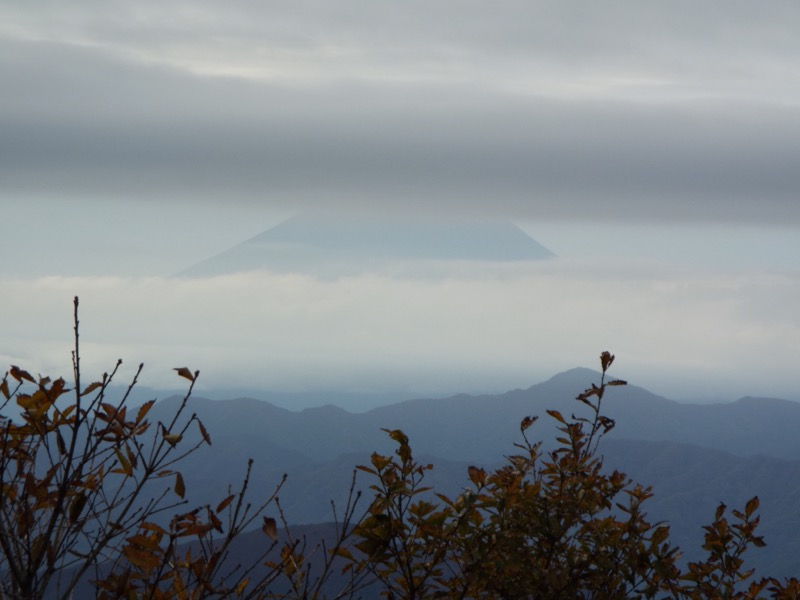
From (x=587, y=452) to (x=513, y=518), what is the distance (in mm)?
1355

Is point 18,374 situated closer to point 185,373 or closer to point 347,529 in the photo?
point 185,373

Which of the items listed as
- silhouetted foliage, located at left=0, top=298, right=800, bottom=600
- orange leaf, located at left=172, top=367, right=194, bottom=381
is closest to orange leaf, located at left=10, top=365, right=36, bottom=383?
silhouetted foliage, located at left=0, top=298, right=800, bottom=600

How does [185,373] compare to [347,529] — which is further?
[347,529]

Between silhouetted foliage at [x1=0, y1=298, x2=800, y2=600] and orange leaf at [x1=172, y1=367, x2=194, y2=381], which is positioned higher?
orange leaf at [x1=172, y1=367, x2=194, y2=381]

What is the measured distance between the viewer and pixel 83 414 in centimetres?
476

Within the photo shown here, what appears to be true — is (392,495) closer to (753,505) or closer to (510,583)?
(510,583)

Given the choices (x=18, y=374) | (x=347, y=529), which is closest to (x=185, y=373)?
(x=18, y=374)

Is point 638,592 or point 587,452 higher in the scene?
point 587,452

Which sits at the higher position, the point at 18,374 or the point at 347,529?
the point at 18,374

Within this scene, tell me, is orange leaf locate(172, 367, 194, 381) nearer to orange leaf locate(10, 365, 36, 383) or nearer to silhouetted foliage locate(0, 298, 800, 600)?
silhouetted foliage locate(0, 298, 800, 600)

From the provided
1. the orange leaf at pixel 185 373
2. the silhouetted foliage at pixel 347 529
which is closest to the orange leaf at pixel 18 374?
the silhouetted foliage at pixel 347 529

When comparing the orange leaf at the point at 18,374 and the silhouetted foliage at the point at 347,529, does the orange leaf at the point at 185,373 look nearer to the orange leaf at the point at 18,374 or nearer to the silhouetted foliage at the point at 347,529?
the silhouetted foliage at the point at 347,529

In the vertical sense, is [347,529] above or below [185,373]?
below

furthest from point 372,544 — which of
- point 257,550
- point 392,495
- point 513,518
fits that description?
point 257,550
